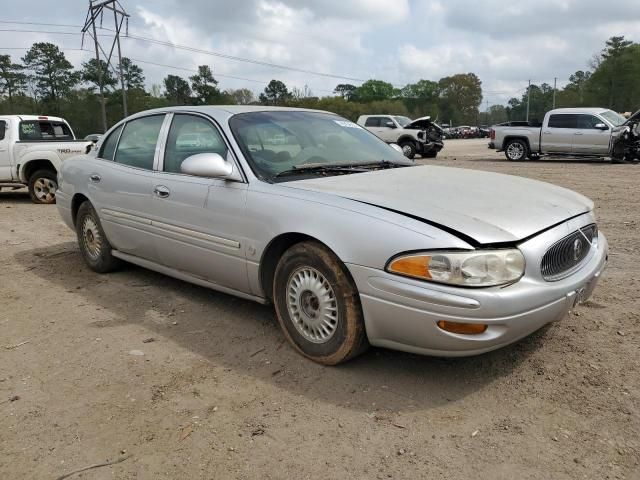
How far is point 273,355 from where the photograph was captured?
3336 millimetres

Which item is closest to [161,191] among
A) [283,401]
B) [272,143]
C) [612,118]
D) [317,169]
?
[272,143]

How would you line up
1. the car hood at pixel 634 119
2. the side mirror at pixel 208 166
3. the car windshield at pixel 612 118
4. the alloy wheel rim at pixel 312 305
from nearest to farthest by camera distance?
1. the alloy wheel rim at pixel 312 305
2. the side mirror at pixel 208 166
3. the car hood at pixel 634 119
4. the car windshield at pixel 612 118

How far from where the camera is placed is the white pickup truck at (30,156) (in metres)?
10.5

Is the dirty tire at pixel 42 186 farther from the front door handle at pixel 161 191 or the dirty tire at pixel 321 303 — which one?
the dirty tire at pixel 321 303

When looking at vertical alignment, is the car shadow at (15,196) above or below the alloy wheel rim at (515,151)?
below

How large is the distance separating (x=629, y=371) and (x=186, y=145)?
10.8 feet

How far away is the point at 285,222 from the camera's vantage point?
10.3 feet

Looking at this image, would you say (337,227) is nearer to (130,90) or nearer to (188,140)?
(188,140)

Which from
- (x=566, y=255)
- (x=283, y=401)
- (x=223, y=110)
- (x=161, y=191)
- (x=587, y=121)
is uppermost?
(x=587, y=121)

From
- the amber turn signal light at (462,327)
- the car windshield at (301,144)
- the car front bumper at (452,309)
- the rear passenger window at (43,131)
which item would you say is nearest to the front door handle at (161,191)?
the car windshield at (301,144)

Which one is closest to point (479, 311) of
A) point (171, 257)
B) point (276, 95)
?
point (171, 257)

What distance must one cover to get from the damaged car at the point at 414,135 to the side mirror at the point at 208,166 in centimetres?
1861

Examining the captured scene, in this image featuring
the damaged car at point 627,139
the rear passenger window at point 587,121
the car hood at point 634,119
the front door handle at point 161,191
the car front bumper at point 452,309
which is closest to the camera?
the car front bumper at point 452,309

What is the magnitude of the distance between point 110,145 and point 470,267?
12.5ft
